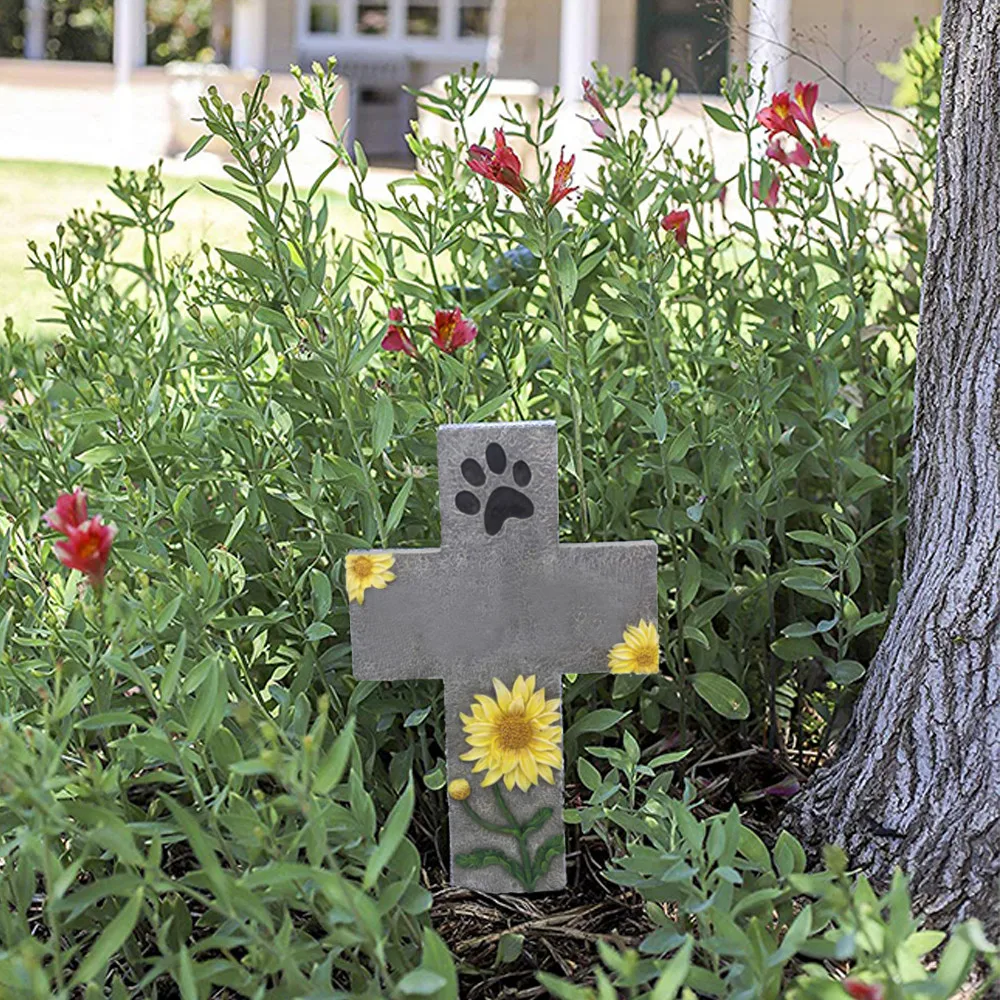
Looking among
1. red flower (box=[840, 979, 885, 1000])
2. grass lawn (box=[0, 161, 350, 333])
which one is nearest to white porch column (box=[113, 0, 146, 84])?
grass lawn (box=[0, 161, 350, 333])

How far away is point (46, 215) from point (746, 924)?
8187 millimetres

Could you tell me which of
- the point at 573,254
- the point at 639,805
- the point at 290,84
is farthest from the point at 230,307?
the point at 290,84

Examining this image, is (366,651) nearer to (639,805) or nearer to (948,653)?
(639,805)

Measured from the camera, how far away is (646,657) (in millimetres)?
1588

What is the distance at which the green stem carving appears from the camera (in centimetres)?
162

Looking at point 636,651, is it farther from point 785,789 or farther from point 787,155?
point 787,155

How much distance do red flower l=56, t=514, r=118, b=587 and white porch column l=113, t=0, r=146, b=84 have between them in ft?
40.8

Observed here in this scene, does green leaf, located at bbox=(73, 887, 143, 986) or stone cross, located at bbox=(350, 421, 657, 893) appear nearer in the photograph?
green leaf, located at bbox=(73, 887, 143, 986)

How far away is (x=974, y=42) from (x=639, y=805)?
998mm

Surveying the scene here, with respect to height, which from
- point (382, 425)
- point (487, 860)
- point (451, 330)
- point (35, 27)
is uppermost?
point (35, 27)

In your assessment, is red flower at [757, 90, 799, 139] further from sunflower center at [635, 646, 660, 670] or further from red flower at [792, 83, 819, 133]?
sunflower center at [635, 646, 660, 670]

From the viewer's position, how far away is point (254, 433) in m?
1.98

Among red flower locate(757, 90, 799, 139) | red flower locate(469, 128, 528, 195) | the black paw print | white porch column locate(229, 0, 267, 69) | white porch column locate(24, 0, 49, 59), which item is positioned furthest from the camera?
white porch column locate(24, 0, 49, 59)

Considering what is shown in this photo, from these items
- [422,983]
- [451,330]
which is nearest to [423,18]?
[451,330]
